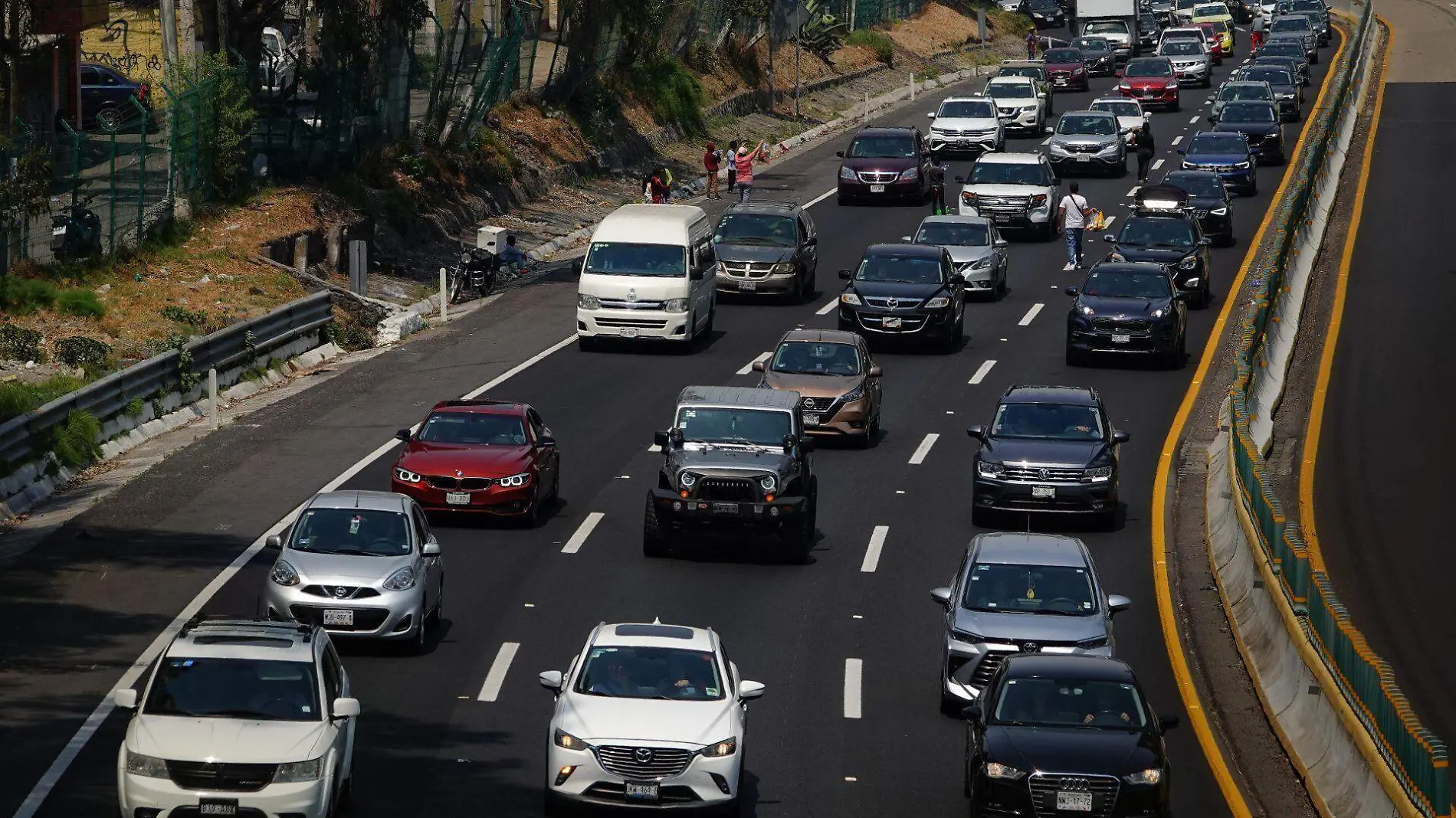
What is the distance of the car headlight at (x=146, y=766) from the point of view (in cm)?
1515

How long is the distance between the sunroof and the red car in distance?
8.13 metres

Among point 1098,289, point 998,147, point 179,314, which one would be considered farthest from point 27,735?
point 998,147

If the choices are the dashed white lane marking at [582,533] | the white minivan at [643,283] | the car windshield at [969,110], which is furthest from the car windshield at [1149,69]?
the dashed white lane marking at [582,533]

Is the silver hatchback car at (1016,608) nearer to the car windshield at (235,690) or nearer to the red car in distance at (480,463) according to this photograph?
the car windshield at (235,690)

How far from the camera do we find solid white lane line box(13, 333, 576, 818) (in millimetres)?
16906

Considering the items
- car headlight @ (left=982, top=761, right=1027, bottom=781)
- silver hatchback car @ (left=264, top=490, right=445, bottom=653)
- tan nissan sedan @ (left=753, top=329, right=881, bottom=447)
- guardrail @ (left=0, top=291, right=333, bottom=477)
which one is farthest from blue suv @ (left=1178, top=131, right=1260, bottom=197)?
car headlight @ (left=982, top=761, right=1027, bottom=781)

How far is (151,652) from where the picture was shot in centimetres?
2098

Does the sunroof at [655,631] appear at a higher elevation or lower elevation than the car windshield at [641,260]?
lower

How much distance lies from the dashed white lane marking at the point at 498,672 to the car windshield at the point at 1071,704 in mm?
5417

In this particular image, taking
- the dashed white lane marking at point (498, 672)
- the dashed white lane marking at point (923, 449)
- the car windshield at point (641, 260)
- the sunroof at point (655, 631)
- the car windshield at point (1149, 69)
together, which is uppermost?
the car windshield at point (1149, 69)

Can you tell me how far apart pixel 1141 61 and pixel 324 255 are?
40.0 meters

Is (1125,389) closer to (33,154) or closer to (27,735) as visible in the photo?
(33,154)

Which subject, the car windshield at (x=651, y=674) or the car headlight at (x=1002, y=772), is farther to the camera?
the car windshield at (x=651, y=674)

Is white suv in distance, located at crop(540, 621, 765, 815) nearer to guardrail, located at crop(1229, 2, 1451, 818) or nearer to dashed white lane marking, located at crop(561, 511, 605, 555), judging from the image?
guardrail, located at crop(1229, 2, 1451, 818)
